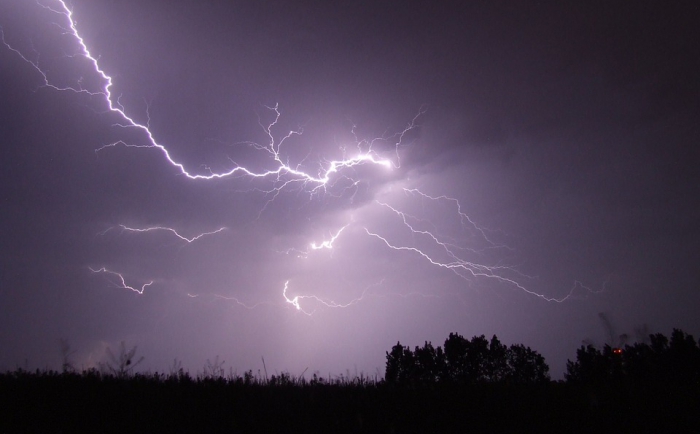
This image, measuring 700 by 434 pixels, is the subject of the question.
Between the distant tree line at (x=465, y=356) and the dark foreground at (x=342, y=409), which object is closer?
the dark foreground at (x=342, y=409)

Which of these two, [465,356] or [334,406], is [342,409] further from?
[465,356]

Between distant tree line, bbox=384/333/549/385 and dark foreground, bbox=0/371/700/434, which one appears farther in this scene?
distant tree line, bbox=384/333/549/385

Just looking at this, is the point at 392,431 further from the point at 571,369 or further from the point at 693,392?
the point at 571,369

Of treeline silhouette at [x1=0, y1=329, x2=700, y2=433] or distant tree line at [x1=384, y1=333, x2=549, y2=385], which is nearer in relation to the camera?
treeline silhouette at [x1=0, y1=329, x2=700, y2=433]

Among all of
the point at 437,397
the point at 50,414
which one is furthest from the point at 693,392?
the point at 50,414

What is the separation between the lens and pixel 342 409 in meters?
3.99

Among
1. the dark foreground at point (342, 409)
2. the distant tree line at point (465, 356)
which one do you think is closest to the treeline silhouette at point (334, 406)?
the dark foreground at point (342, 409)

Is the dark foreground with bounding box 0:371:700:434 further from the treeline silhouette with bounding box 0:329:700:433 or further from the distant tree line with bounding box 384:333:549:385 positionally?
the distant tree line with bounding box 384:333:549:385

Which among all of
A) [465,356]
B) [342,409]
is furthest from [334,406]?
[465,356]

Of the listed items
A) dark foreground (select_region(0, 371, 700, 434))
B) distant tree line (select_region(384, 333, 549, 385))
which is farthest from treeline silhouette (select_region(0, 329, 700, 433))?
distant tree line (select_region(384, 333, 549, 385))

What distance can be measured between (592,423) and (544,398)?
658 millimetres

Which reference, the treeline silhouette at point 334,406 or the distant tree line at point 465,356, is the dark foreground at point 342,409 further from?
the distant tree line at point 465,356

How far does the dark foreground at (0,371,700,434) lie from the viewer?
3535 millimetres

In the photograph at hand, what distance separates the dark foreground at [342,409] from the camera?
139 inches
